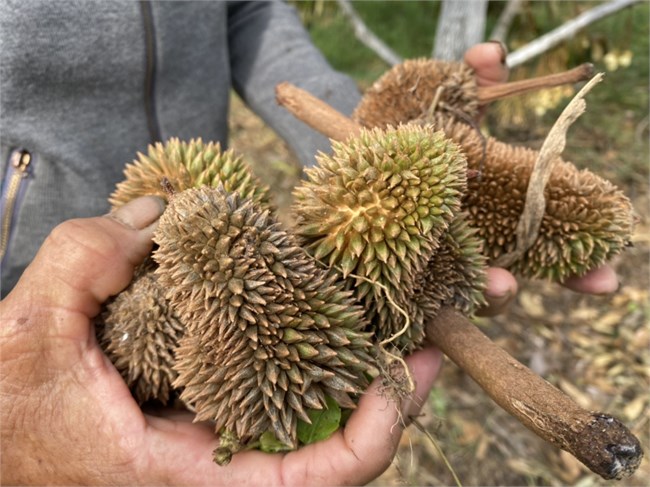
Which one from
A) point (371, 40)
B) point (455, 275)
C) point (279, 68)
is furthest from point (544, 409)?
point (371, 40)

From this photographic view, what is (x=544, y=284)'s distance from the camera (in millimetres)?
4934

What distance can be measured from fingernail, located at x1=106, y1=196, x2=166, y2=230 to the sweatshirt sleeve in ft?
4.55

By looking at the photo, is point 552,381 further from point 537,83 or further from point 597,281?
point 537,83

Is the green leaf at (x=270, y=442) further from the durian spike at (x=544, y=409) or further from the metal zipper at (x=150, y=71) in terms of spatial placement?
the metal zipper at (x=150, y=71)

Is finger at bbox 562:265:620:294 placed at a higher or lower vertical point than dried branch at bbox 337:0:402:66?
lower

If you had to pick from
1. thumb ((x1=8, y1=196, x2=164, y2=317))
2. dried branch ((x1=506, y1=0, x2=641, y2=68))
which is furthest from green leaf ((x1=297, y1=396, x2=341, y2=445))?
dried branch ((x1=506, y1=0, x2=641, y2=68))

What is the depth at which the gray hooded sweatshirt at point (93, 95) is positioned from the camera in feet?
7.45

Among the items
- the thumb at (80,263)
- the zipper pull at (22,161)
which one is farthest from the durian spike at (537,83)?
the zipper pull at (22,161)

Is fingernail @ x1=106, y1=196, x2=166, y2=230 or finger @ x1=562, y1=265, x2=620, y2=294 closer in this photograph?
fingernail @ x1=106, y1=196, x2=166, y2=230

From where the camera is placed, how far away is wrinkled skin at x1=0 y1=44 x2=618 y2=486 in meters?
1.69

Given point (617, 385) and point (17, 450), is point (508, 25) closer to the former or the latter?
point (617, 385)

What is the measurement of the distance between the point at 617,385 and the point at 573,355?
0.38 meters

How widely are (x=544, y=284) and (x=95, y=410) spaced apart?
14.1 feet

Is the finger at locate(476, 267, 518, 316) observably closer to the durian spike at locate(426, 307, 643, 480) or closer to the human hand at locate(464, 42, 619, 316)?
the human hand at locate(464, 42, 619, 316)
